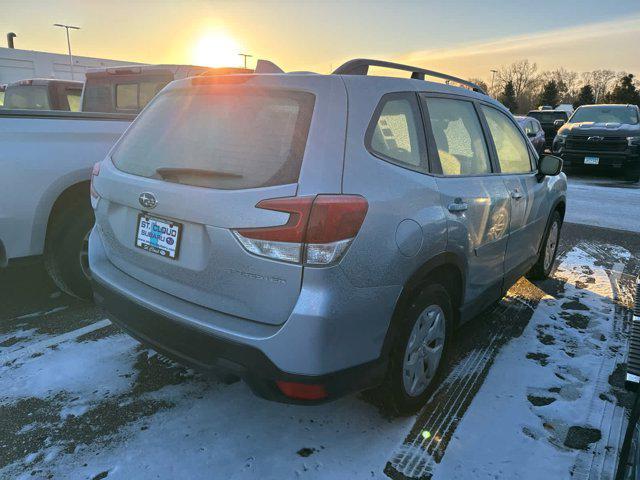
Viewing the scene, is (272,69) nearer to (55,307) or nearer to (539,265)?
(55,307)

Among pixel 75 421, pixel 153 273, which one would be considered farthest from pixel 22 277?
pixel 153 273

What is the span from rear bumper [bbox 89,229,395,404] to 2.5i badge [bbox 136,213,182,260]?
22cm

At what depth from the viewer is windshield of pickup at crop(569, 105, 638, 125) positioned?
13.3m

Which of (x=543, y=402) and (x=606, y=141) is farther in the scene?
(x=606, y=141)

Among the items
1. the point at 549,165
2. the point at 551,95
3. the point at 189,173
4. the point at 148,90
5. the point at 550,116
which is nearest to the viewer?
the point at 189,173

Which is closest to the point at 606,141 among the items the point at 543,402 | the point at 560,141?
the point at 560,141

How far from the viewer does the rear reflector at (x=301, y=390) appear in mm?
1960

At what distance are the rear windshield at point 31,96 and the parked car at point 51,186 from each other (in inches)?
149

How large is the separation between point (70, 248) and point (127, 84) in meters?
2.92

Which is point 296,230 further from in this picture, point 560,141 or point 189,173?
point 560,141

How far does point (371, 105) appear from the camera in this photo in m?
2.21

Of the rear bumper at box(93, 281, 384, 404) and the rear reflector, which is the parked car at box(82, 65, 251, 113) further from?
the rear reflector

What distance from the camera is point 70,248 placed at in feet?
12.1

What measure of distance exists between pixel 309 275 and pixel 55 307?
300 cm
